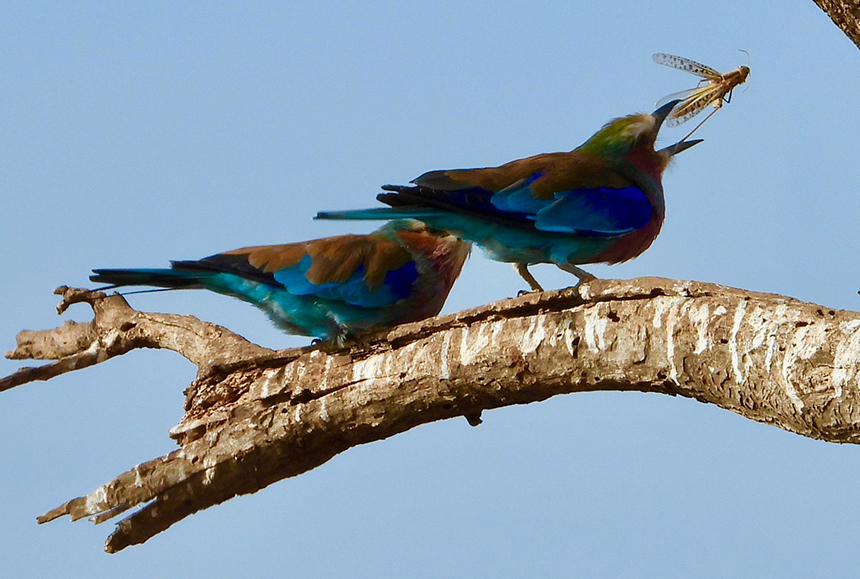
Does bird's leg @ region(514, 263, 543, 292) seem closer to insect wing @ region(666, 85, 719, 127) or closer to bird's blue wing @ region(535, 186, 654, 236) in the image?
bird's blue wing @ region(535, 186, 654, 236)

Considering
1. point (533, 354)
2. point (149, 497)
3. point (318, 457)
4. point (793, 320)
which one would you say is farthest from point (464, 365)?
point (149, 497)

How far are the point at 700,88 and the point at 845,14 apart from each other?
1386 millimetres

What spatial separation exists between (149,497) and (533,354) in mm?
1741

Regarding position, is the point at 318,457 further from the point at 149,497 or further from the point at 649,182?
the point at 649,182

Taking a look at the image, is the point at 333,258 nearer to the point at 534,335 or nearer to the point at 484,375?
the point at 484,375

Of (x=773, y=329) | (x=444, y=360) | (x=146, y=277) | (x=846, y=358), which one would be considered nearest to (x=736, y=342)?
(x=773, y=329)

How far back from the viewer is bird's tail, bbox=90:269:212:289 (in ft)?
15.1

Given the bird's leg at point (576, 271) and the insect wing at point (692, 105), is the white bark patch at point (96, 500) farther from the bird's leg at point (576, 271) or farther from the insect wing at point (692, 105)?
the insect wing at point (692, 105)

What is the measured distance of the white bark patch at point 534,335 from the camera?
338cm

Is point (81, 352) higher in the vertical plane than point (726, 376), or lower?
higher

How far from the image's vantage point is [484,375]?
11.5 feet

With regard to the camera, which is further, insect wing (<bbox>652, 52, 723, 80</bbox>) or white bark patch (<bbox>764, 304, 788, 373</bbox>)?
insect wing (<bbox>652, 52, 723, 80</bbox>)

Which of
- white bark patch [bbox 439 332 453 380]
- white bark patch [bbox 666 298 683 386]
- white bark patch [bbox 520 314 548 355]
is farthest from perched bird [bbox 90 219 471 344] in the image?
white bark patch [bbox 666 298 683 386]

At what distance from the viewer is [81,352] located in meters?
5.51
